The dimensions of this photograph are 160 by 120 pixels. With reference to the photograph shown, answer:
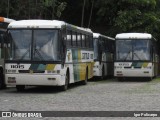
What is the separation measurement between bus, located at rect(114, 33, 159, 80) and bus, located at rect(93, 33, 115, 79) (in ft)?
4.20

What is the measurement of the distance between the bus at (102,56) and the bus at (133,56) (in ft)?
4.20

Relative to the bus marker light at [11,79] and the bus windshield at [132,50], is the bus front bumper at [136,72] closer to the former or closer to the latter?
the bus windshield at [132,50]

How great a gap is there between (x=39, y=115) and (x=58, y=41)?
10369 mm

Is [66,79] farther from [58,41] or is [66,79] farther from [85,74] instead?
[85,74]

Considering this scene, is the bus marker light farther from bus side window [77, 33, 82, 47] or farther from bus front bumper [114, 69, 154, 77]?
bus front bumper [114, 69, 154, 77]

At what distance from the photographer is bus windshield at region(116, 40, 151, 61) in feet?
111

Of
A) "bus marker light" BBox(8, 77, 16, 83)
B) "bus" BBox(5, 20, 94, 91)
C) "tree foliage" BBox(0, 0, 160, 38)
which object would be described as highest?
"tree foliage" BBox(0, 0, 160, 38)

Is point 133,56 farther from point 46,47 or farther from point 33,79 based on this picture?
point 33,79

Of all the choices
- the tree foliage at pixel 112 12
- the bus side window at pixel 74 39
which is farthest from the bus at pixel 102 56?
the bus side window at pixel 74 39

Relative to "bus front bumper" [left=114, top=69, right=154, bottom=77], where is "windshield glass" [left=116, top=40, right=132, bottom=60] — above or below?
above

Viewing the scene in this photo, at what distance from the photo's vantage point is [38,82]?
70.9 feet

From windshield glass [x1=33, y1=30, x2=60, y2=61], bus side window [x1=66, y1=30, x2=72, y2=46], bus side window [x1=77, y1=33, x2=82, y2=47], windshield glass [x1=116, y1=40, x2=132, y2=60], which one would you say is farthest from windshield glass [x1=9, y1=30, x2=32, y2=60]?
windshield glass [x1=116, y1=40, x2=132, y2=60]

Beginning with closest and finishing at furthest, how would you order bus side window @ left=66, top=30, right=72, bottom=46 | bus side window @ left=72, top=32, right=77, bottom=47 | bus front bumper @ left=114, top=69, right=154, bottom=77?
bus side window @ left=66, top=30, right=72, bottom=46 → bus side window @ left=72, top=32, right=77, bottom=47 → bus front bumper @ left=114, top=69, right=154, bottom=77

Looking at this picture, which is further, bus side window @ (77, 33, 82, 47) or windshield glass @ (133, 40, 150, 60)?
windshield glass @ (133, 40, 150, 60)
